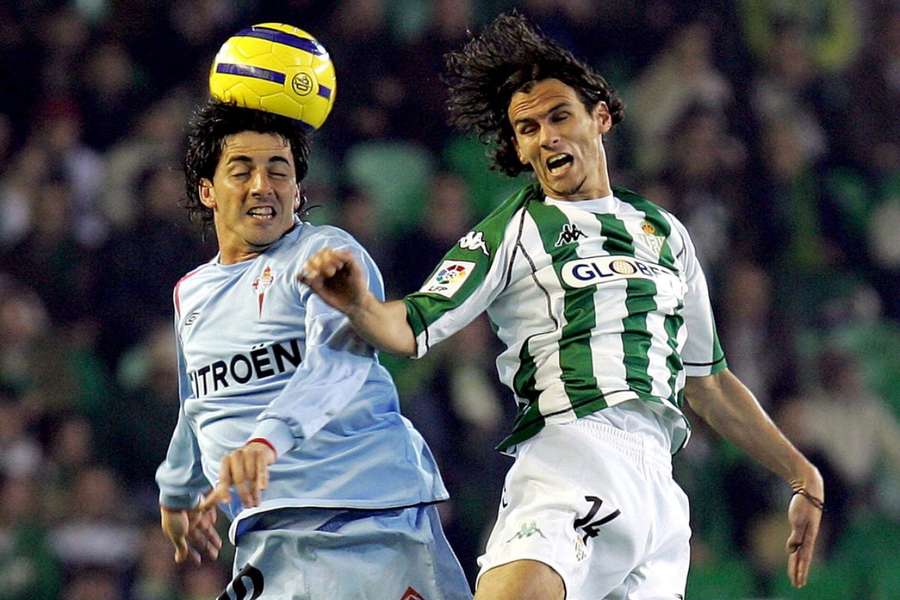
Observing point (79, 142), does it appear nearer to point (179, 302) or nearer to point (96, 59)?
point (96, 59)

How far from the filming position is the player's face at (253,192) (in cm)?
393

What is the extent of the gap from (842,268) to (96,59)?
14.4 ft

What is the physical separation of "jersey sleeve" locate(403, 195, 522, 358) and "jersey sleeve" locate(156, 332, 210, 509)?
32.6 inches

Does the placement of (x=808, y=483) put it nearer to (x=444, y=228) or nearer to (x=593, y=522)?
(x=593, y=522)

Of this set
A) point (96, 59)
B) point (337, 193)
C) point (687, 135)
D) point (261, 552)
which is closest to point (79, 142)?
point (96, 59)

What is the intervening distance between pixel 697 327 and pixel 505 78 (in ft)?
2.86

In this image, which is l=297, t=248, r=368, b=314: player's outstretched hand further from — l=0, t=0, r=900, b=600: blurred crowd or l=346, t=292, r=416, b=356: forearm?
l=0, t=0, r=900, b=600: blurred crowd

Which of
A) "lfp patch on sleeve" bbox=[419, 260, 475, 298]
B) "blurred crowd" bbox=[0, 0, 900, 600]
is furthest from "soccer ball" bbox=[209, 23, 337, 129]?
"blurred crowd" bbox=[0, 0, 900, 600]

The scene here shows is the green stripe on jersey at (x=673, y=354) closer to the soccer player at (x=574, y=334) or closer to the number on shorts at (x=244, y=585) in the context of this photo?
the soccer player at (x=574, y=334)

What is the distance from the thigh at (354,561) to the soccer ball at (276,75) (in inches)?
43.6

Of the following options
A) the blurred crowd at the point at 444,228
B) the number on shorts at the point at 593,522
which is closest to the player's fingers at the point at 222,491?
the number on shorts at the point at 593,522

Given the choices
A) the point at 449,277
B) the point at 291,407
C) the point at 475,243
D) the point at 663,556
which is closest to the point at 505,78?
the point at 475,243

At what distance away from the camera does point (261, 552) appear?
3.76 meters

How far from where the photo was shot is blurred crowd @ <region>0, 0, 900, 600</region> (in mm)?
7184
